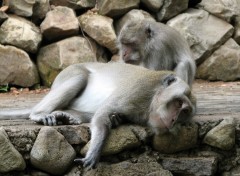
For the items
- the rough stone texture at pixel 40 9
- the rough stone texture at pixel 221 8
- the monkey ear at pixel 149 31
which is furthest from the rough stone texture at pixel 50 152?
the rough stone texture at pixel 221 8

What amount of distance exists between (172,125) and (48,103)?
1349mm

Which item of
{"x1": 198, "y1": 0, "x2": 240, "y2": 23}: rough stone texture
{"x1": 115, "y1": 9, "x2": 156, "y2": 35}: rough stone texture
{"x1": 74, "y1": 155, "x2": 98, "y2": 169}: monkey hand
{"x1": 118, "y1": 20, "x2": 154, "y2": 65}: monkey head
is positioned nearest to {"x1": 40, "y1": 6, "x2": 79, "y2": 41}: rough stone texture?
{"x1": 115, "y1": 9, "x2": 156, "y2": 35}: rough stone texture

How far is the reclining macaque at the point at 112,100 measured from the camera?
500 cm

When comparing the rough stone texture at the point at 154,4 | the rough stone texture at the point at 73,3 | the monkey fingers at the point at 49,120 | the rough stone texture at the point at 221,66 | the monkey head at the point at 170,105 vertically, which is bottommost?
the rough stone texture at the point at 221,66

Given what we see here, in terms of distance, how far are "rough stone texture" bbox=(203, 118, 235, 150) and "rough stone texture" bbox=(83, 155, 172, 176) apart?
1.72ft

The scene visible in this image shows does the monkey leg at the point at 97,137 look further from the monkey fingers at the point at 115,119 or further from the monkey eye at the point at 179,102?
the monkey eye at the point at 179,102

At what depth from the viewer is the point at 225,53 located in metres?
12.3

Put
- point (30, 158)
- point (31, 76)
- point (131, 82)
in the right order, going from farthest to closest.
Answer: point (31, 76) → point (131, 82) → point (30, 158)

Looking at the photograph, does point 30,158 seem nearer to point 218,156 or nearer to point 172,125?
point 172,125

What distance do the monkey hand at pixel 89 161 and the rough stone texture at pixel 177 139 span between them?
0.70m

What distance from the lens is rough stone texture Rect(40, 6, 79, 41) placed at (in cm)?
1130

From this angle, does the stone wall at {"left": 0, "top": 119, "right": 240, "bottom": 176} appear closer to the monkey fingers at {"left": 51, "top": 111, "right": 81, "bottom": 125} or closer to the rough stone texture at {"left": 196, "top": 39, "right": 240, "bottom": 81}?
the monkey fingers at {"left": 51, "top": 111, "right": 81, "bottom": 125}

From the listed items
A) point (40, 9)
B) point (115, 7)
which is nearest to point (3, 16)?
point (40, 9)

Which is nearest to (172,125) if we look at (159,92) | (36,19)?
(159,92)
